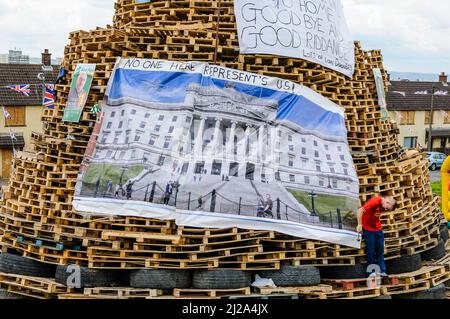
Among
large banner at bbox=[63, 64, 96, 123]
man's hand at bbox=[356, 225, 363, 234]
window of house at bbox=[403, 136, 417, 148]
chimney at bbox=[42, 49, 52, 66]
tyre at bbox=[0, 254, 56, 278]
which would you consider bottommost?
tyre at bbox=[0, 254, 56, 278]

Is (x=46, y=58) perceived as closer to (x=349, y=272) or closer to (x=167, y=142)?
(x=167, y=142)

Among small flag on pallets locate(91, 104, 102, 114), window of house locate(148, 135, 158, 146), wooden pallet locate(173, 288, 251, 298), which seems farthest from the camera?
small flag on pallets locate(91, 104, 102, 114)

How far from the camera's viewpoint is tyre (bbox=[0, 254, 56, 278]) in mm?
12727

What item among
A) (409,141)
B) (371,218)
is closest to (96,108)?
(371,218)

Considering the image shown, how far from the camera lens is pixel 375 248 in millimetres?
12562

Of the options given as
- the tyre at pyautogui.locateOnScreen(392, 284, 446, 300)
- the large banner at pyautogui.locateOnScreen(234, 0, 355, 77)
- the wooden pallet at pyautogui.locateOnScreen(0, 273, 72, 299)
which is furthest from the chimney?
the tyre at pyautogui.locateOnScreen(392, 284, 446, 300)

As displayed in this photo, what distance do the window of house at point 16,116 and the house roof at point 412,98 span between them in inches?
1228

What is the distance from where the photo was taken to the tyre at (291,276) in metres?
12.1

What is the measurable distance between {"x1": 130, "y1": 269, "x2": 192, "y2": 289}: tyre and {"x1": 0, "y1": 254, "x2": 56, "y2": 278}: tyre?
Answer: 81.3 inches

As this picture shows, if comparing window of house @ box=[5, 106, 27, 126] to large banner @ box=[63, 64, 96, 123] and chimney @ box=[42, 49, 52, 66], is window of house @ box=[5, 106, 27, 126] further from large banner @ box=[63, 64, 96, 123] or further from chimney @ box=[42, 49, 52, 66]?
large banner @ box=[63, 64, 96, 123]

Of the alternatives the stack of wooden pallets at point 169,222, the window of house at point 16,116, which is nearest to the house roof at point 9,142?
the window of house at point 16,116

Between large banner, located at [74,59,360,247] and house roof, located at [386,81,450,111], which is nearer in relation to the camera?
large banner, located at [74,59,360,247]

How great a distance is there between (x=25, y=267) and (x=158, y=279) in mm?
2922
